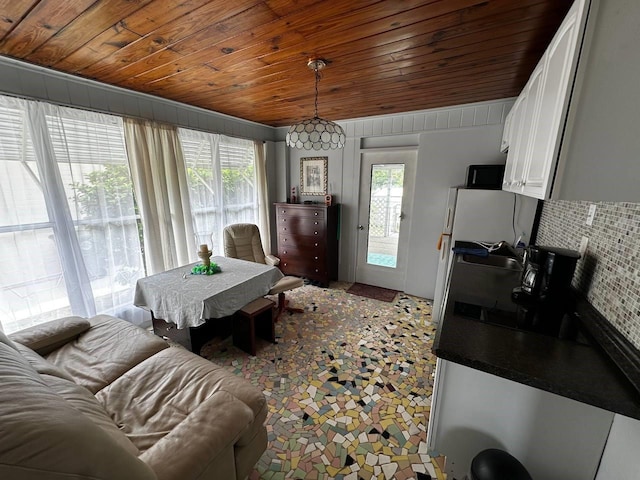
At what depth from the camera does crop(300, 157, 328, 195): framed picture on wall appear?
3893 mm

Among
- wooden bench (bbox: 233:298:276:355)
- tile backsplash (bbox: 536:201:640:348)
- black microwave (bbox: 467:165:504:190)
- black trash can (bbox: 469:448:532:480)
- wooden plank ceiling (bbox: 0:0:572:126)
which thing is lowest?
wooden bench (bbox: 233:298:276:355)

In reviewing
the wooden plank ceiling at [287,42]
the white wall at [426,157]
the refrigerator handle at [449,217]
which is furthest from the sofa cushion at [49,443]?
the white wall at [426,157]

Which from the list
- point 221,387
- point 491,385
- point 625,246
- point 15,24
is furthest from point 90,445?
point 15,24

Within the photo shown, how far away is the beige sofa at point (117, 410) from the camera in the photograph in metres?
0.58

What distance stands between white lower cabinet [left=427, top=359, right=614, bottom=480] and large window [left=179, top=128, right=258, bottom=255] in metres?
3.07

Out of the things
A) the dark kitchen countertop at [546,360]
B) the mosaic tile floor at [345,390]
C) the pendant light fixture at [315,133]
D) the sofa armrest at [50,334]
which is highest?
the pendant light fixture at [315,133]

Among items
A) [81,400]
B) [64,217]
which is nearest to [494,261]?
[81,400]

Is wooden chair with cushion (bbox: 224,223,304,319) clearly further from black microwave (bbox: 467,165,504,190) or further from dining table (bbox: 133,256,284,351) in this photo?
black microwave (bbox: 467,165,504,190)

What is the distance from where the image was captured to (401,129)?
10.7 ft

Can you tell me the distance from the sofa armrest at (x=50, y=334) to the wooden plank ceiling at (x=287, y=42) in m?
1.75

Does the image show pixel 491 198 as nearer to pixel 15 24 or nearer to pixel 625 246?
pixel 625 246

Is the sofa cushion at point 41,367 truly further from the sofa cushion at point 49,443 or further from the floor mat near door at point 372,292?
the floor mat near door at point 372,292

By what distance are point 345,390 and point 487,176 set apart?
8.00 ft

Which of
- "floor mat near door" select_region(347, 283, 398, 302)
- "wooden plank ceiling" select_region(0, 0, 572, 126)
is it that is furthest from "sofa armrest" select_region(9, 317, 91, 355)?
"floor mat near door" select_region(347, 283, 398, 302)
